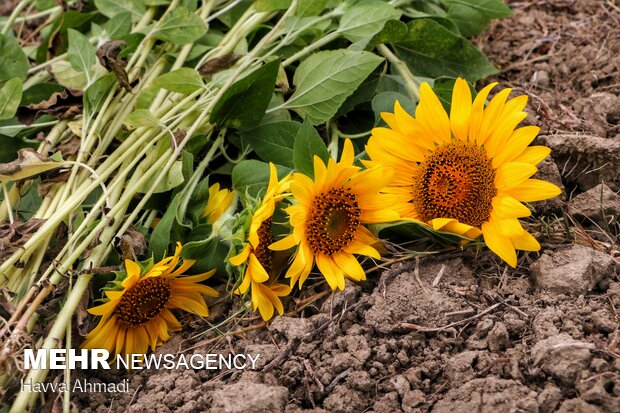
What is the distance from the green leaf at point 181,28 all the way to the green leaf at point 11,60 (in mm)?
328

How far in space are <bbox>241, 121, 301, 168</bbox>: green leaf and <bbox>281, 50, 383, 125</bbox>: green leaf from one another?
2.2 inches

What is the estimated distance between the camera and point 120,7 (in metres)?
1.87

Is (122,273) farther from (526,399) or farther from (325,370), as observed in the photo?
(526,399)

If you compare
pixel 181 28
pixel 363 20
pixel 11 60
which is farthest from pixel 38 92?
pixel 363 20

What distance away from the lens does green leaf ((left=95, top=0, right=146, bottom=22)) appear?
187 cm

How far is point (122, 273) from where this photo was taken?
4.32ft

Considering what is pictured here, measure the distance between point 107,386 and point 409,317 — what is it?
54cm

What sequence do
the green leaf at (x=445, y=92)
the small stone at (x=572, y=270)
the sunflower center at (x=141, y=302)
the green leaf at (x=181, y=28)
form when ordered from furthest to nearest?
the green leaf at (x=181, y=28)
the green leaf at (x=445, y=92)
the sunflower center at (x=141, y=302)
the small stone at (x=572, y=270)

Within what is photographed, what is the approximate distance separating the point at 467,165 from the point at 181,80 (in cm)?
59

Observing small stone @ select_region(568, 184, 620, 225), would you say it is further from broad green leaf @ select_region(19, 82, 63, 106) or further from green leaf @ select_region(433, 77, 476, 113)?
broad green leaf @ select_region(19, 82, 63, 106)

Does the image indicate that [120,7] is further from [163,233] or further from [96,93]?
[163,233]

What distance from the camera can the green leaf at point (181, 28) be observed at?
171 cm

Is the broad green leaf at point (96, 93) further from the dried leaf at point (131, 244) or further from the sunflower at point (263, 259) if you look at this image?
the sunflower at point (263, 259)

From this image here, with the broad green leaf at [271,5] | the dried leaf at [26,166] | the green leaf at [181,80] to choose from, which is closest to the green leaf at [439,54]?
the broad green leaf at [271,5]
